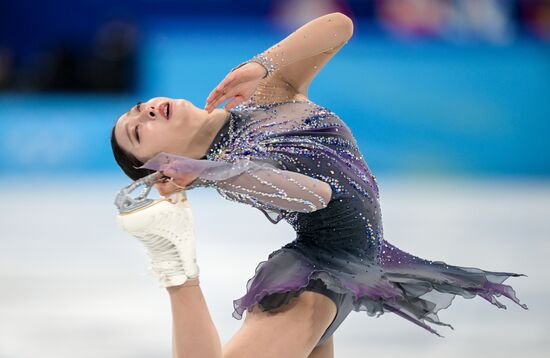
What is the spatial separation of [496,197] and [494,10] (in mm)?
2312

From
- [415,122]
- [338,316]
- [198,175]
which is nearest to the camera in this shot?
[198,175]

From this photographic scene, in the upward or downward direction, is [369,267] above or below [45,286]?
below

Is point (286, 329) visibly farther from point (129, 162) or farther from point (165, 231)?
point (129, 162)

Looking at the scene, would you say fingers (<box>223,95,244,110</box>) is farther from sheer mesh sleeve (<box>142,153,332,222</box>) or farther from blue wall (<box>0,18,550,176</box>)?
blue wall (<box>0,18,550,176</box>)

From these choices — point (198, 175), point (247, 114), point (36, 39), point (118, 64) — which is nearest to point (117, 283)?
point (247, 114)

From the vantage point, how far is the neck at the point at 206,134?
2.75 meters

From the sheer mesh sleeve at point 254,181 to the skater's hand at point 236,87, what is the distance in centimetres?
36

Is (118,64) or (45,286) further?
(118,64)

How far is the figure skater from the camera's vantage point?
2371 mm

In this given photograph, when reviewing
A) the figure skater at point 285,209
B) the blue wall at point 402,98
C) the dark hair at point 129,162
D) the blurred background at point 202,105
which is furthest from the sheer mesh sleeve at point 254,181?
the blue wall at point 402,98

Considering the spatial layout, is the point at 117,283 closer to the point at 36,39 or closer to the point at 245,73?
the point at 245,73

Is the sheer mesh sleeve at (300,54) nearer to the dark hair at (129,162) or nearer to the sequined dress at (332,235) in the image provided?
the sequined dress at (332,235)

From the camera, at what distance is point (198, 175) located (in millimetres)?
2279

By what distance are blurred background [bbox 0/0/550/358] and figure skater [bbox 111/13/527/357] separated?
145cm
